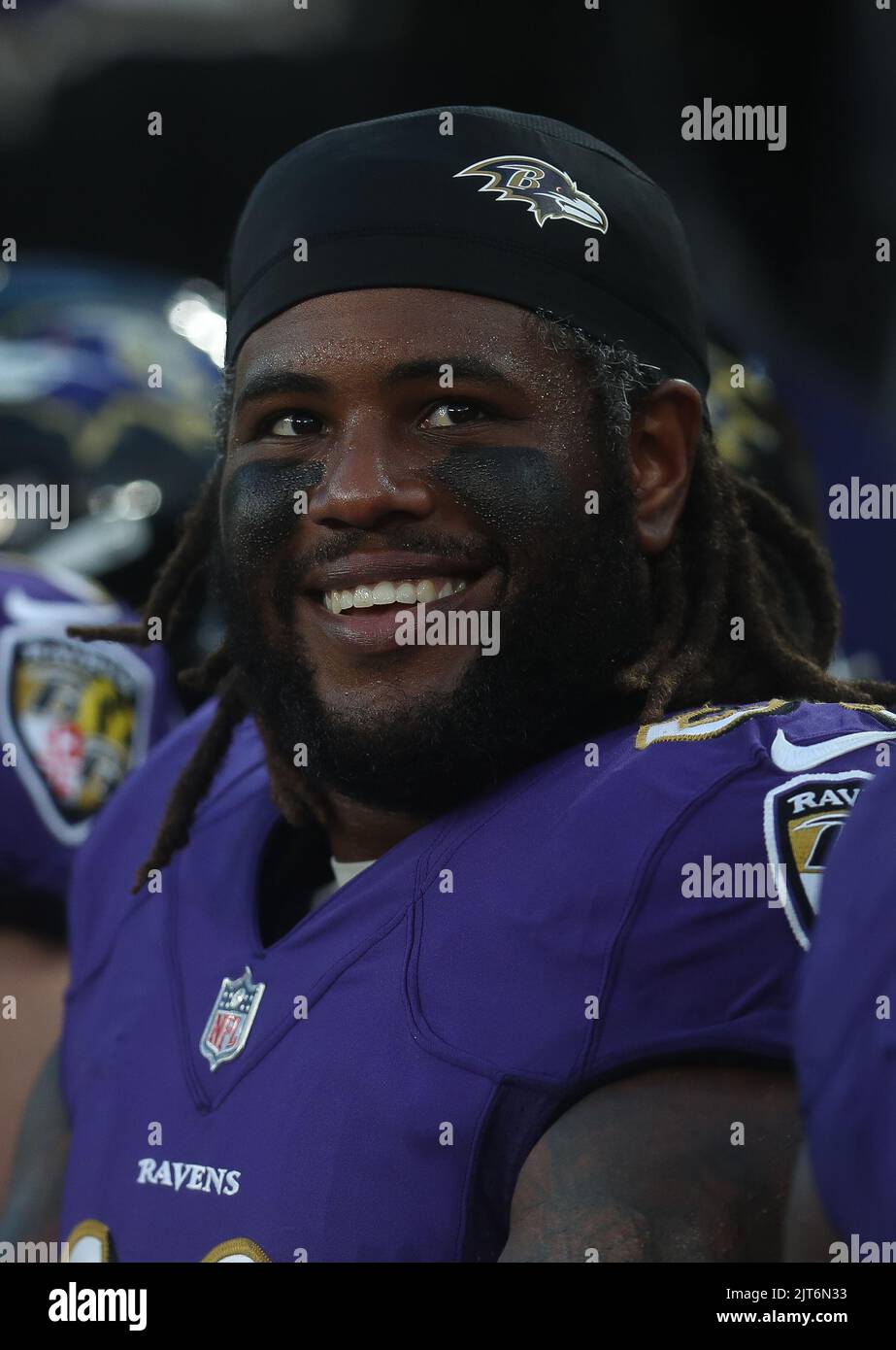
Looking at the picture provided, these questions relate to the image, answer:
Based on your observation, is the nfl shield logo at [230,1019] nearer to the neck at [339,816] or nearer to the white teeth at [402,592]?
the neck at [339,816]

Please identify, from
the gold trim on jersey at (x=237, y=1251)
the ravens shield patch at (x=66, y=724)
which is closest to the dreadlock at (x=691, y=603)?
the ravens shield patch at (x=66, y=724)

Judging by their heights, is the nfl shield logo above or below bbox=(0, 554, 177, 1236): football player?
below

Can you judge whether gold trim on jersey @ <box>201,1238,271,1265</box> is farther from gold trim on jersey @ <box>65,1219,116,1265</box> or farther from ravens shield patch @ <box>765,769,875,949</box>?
ravens shield patch @ <box>765,769,875,949</box>

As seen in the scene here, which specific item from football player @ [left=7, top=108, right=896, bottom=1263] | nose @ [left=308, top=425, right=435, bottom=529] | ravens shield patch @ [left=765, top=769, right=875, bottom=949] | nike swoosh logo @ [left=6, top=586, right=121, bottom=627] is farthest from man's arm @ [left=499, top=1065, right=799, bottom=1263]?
nike swoosh logo @ [left=6, top=586, right=121, bottom=627]

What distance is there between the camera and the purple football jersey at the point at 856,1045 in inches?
38.8

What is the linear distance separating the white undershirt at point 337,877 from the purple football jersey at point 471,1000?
11 cm

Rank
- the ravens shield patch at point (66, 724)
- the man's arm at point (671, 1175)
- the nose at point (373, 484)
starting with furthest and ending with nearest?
1. the ravens shield patch at point (66, 724)
2. the nose at point (373, 484)
3. the man's arm at point (671, 1175)

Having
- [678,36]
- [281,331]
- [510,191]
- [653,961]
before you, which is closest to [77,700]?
[281,331]

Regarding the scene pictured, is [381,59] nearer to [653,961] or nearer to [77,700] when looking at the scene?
[77,700]

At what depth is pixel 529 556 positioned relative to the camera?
1704 mm

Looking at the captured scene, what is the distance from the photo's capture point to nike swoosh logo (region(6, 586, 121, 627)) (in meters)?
2.69

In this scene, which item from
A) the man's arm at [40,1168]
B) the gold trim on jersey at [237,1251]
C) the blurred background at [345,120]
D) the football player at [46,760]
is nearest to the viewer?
the gold trim on jersey at [237,1251]

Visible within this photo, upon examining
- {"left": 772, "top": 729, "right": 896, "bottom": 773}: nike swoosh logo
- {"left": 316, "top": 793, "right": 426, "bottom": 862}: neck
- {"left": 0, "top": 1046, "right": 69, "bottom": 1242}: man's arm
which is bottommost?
{"left": 0, "top": 1046, "right": 69, "bottom": 1242}: man's arm

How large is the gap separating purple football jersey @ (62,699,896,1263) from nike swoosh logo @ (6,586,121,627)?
1.01 m
